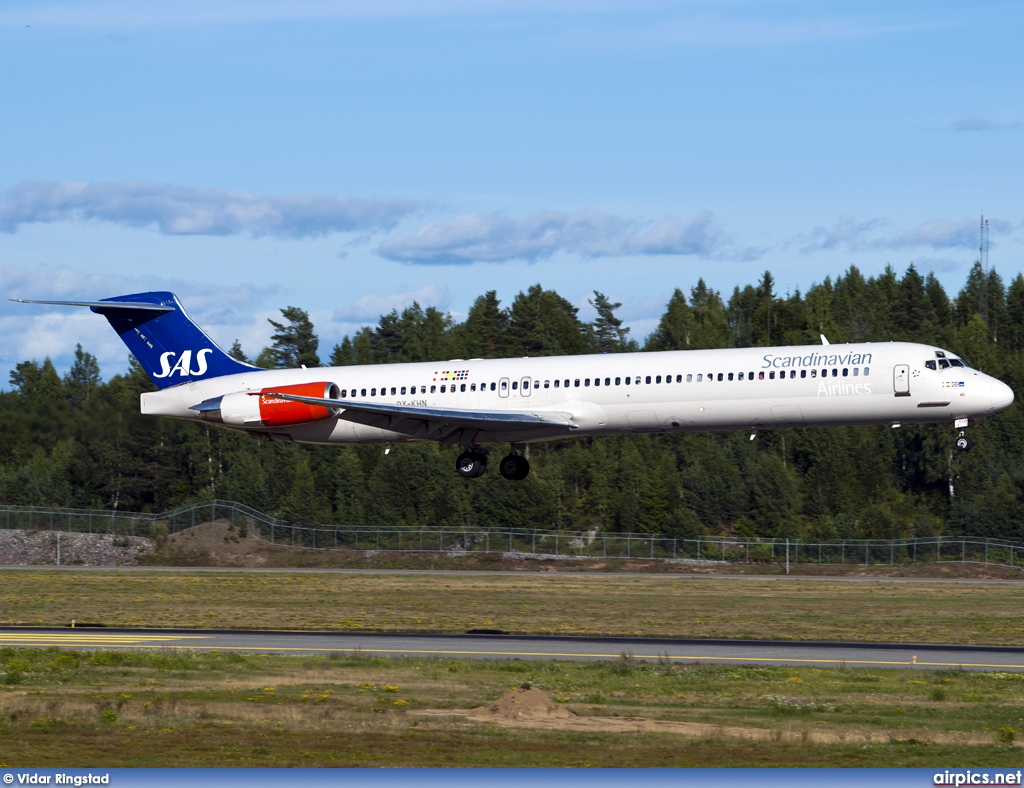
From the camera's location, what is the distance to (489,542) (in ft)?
215

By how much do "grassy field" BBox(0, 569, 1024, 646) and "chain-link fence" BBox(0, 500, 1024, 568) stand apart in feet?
33.4

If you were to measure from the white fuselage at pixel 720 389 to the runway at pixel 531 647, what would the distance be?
809cm

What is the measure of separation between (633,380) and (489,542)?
2886 centimetres

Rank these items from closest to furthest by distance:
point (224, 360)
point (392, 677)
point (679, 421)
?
point (392, 677), point (679, 421), point (224, 360)

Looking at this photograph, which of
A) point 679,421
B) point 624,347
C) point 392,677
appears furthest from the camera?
point 624,347

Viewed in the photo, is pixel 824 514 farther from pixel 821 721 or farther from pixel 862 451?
pixel 821 721

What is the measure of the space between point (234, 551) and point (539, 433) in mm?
28099

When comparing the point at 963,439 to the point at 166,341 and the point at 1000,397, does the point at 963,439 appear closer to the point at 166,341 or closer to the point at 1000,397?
the point at 1000,397

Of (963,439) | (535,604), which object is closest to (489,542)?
(535,604)

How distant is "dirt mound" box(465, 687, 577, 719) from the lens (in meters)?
19.6

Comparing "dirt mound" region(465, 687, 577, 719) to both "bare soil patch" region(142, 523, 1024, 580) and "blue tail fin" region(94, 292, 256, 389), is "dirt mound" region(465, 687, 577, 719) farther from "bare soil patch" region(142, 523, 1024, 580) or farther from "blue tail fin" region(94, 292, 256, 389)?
"bare soil patch" region(142, 523, 1024, 580)

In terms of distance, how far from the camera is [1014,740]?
1856 centimetres

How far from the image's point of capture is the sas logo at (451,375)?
4125cm

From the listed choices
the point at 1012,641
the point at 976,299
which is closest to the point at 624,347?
the point at 976,299
